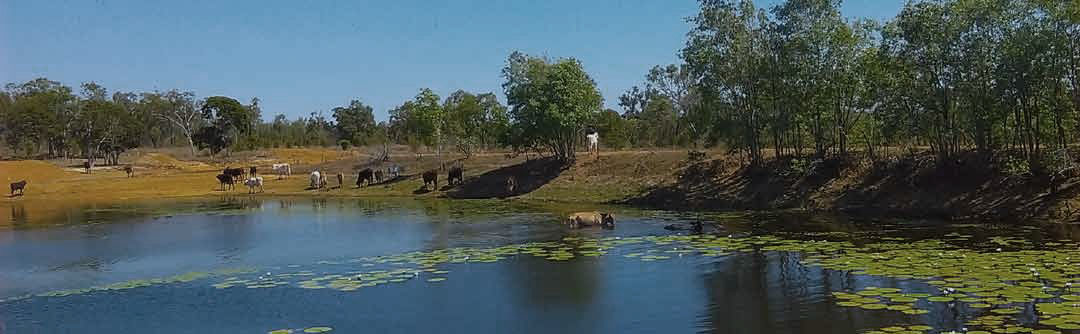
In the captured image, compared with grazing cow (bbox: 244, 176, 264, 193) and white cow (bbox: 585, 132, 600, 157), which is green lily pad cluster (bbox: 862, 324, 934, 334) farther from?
grazing cow (bbox: 244, 176, 264, 193)

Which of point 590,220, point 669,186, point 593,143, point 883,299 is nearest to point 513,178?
point 593,143

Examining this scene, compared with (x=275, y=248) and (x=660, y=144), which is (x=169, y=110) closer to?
(x=660, y=144)

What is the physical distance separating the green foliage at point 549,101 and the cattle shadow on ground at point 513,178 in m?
1.11

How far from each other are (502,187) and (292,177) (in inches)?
865

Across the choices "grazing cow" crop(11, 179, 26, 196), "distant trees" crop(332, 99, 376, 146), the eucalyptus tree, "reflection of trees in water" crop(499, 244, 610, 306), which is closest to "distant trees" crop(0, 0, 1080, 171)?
the eucalyptus tree

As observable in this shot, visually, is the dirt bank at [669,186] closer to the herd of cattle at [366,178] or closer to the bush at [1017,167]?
the bush at [1017,167]

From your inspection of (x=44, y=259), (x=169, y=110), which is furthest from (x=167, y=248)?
(x=169, y=110)

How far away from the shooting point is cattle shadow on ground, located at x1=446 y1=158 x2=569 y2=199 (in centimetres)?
4431

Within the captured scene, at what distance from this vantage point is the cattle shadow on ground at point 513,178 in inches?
1745

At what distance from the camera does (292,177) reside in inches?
2389

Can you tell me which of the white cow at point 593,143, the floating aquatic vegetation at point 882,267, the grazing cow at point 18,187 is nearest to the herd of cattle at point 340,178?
the grazing cow at point 18,187

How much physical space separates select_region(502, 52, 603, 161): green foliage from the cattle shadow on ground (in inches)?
43.9

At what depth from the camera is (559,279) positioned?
16.2 m

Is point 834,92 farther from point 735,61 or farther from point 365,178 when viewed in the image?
point 365,178
